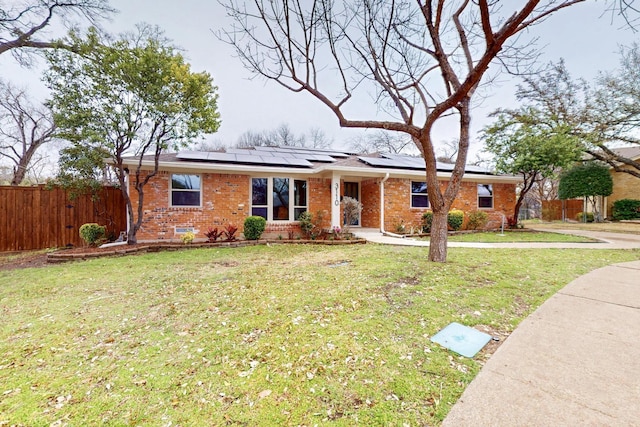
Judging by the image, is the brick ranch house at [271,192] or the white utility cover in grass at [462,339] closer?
the white utility cover in grass at [462,339]

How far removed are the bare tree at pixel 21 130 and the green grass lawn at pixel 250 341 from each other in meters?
18.9

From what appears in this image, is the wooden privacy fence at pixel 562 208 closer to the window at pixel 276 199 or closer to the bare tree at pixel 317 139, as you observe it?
the window at pixel 276 199

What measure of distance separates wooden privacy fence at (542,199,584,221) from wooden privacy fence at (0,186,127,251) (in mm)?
27734

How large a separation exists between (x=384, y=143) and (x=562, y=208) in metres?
15.5

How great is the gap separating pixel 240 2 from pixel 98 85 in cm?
471

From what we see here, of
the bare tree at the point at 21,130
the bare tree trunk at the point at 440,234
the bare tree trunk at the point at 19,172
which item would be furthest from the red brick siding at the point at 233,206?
the bare tree trunk at the point at 19,172

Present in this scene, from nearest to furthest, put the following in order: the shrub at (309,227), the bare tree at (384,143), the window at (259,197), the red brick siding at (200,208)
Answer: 1. the red brick siding at (200,208)
2. the shrub at (309,227)
3. the window at (259,197)
4. the bare tree at (384,143)

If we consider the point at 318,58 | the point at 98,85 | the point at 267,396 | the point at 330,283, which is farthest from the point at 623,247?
the point at 98,85

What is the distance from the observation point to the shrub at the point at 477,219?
1285 centimetres

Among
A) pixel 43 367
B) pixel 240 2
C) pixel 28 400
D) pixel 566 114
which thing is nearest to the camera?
pixel 28 400

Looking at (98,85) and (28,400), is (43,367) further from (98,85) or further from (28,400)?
(98,85)

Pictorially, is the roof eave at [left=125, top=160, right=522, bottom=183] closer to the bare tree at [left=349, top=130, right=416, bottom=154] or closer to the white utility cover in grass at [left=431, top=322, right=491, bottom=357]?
the white utility cover in grass at [left=431, top=322, right=491, bottom=357]

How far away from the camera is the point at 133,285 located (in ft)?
16.4

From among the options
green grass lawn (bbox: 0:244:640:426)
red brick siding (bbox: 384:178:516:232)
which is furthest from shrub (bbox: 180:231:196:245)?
red brick siding (bbox: 384:178:516:232)
